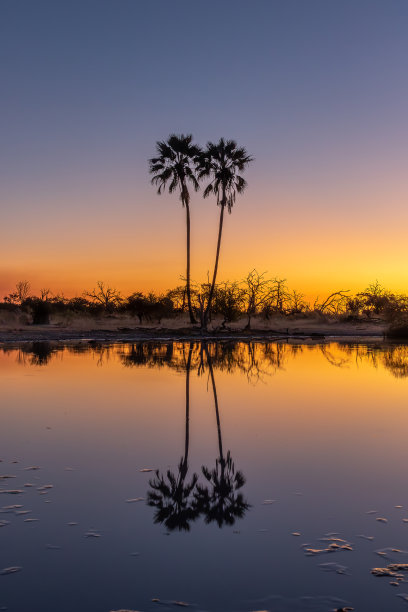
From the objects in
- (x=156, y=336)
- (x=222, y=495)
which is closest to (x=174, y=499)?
(x=222, y=495)

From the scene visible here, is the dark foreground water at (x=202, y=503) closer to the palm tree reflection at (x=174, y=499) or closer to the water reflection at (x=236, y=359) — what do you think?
the palm tree reflection at (x=174, y=499)

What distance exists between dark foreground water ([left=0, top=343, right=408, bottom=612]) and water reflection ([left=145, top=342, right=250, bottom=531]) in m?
0.02

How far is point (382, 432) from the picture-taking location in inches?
346

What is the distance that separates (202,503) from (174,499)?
0.27 m

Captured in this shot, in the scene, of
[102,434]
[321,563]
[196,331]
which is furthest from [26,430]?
[196,331]

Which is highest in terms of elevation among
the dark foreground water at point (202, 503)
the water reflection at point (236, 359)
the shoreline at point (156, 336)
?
the shoreline at point (156, 336)

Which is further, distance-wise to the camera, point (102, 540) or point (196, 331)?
point (196, 331)

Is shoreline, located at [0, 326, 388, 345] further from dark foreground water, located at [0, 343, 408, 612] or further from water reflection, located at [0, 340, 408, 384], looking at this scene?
dark foreground water, located at [0, 343, 408, 612]

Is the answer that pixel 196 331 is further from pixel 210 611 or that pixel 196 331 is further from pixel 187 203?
pixel 210 611

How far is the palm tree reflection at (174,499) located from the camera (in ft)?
16.4

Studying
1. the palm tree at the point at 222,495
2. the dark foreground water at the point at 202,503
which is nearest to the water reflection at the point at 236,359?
the dark foreground water at the point at 202,503

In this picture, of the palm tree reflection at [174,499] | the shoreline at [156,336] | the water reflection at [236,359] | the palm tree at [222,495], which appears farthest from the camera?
the shoreline at [156,336]

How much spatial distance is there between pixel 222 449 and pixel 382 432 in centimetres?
256

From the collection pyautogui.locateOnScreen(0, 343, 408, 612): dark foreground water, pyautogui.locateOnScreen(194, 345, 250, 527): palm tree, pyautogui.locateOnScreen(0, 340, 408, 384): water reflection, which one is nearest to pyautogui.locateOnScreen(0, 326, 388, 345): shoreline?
pyautogui.locateOnScreen(0, 340, 408, 384): water reflection
